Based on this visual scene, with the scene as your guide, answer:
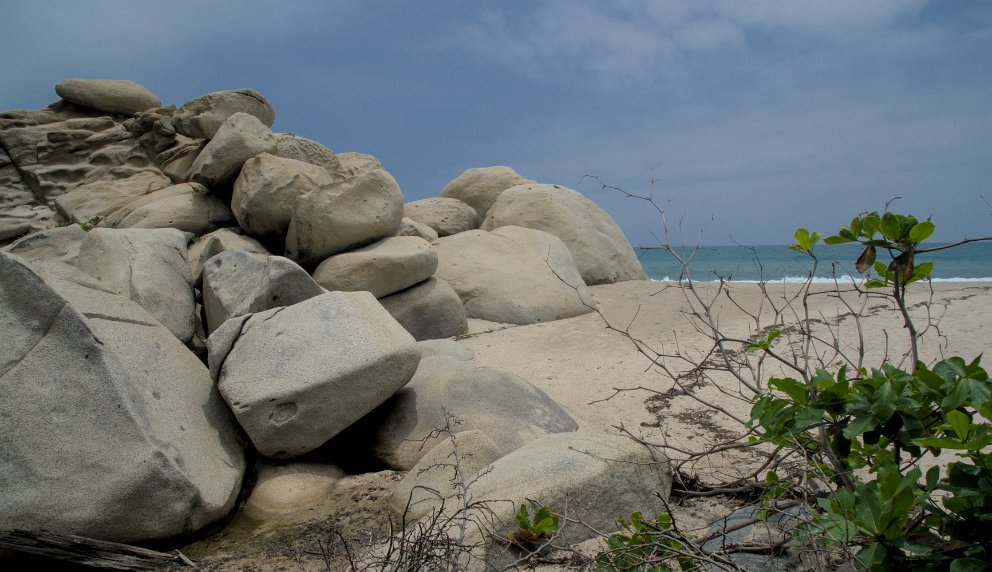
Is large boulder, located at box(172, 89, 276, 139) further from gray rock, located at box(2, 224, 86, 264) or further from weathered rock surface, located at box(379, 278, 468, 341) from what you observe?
weathered rock surface, located at box(379, 278, 468, 341)

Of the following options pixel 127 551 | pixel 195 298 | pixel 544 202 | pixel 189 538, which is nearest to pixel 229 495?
pixel 189 538

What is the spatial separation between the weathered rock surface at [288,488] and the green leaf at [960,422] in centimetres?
335

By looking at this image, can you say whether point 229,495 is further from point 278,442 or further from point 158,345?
point 158,345

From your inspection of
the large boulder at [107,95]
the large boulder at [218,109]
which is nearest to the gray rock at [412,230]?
the large boulder at [218,109]

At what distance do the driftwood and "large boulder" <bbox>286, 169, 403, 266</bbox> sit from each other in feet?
14.4

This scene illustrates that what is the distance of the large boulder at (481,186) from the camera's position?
13.6 m

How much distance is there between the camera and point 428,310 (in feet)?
24.6

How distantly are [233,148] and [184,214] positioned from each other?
3.87ft

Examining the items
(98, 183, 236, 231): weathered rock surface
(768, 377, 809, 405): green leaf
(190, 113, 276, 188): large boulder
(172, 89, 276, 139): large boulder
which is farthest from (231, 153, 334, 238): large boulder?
(768, 377, 809, 405): green leaf

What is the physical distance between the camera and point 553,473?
3.04 meters

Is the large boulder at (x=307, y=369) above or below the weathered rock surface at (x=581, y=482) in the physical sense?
below

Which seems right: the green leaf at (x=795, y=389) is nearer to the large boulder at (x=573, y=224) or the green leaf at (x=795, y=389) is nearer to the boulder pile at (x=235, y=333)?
the boulder pile at (x=235, y=333)

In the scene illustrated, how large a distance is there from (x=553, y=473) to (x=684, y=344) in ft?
14.1

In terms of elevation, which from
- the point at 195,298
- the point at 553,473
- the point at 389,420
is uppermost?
the point at 553,473
